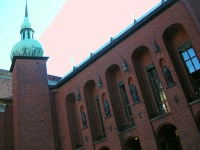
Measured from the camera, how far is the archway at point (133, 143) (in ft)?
52.2

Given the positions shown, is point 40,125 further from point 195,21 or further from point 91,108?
point 195,21

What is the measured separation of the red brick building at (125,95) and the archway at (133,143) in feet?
0.20

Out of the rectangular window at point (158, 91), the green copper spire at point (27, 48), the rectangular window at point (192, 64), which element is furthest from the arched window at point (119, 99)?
the green copper spire at point (27, 48)

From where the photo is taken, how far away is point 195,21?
12.9m

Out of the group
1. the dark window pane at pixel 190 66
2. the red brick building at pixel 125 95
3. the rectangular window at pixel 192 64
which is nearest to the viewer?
the rectangular window at pixel 192 64

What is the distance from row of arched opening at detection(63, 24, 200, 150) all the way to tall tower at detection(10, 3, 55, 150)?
233 centimetres

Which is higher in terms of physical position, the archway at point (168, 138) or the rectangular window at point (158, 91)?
the rectangular window at point (158, 91)

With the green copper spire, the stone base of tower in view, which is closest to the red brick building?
the stone base of tower

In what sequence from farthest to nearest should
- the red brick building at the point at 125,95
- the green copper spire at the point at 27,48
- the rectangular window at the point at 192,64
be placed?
1. the green copper spire at the point at 27,48
2. the red brick building at the point at 125,95
3. the rectangular window at the point at 192,64

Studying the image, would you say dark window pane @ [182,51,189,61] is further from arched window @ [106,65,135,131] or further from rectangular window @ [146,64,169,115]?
arched window @ [106,65,135,131]

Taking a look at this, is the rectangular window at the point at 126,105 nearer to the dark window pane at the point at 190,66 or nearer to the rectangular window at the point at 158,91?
the rectangular window at the point at 158,91

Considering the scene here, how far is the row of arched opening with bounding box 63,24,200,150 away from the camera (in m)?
14.2

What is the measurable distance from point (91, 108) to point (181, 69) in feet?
26.8

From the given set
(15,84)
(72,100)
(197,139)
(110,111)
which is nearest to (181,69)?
(197,139)
